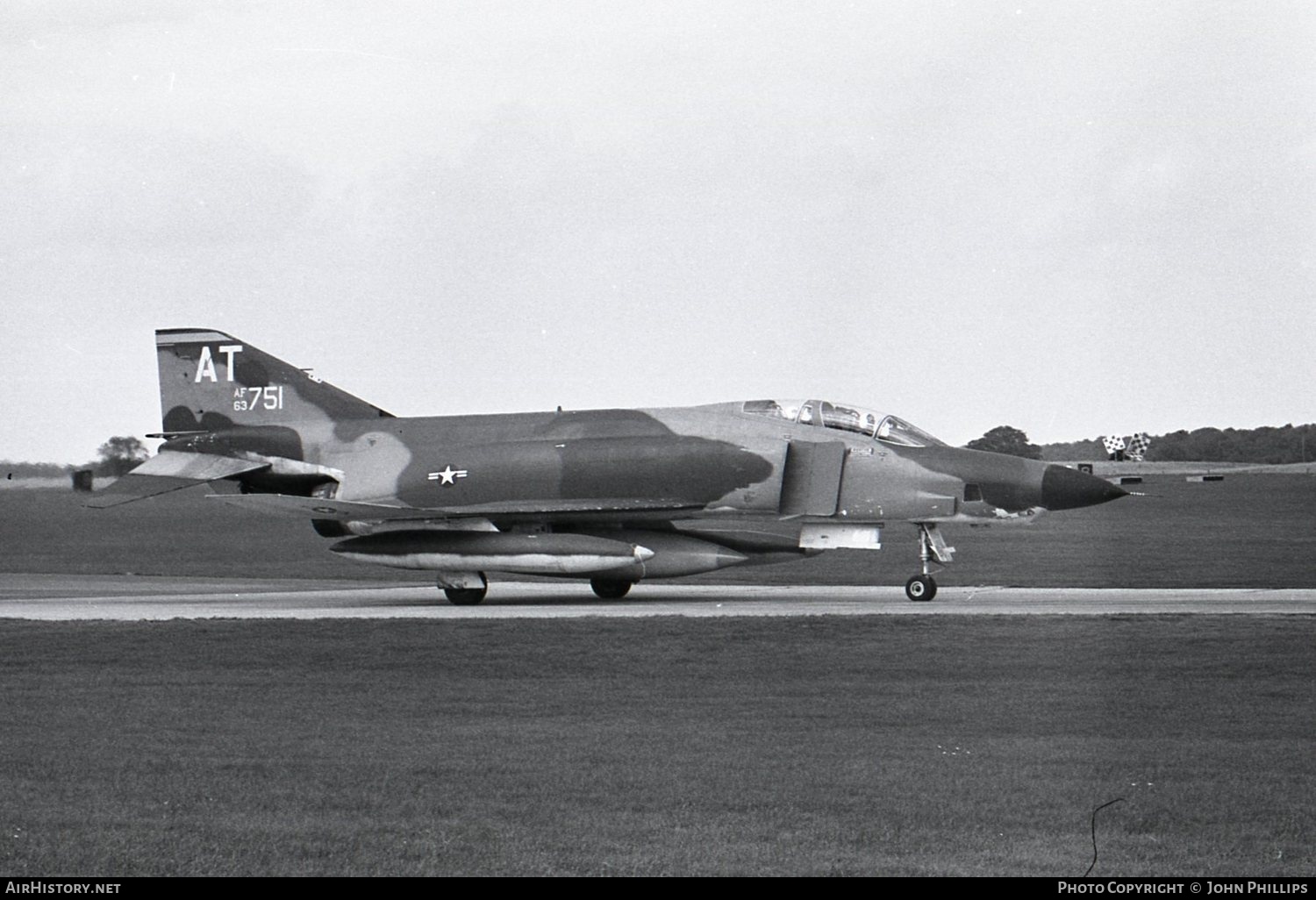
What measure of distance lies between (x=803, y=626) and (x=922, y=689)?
4622 mm

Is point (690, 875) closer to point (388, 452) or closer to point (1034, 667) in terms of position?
point (1034, 667)

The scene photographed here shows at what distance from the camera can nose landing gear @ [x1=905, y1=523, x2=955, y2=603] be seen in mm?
20516

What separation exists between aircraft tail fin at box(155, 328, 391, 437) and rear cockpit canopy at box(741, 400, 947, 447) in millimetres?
6527

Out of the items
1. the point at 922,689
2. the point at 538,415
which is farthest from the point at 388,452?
the point at 922,689

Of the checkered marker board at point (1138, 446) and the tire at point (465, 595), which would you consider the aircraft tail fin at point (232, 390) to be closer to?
the tire at point (465, 595)

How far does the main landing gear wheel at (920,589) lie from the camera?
20484mm

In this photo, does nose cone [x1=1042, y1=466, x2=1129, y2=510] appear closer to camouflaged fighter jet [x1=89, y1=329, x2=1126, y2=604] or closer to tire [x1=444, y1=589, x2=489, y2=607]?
camouflaged fighter jet [x1=89, y1=329, x2=1126, y2=604]

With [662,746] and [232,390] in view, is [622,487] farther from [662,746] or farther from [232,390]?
[662,746]

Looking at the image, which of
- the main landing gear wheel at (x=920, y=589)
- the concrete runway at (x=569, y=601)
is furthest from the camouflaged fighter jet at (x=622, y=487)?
the concrete runway at (x=569, y=601)

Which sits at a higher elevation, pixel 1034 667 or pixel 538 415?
pixel 538 415

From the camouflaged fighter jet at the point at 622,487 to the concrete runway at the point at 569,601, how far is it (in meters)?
0.69

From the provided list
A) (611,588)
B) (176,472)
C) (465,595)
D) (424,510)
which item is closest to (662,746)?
(465,595)

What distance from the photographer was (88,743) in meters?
9.18

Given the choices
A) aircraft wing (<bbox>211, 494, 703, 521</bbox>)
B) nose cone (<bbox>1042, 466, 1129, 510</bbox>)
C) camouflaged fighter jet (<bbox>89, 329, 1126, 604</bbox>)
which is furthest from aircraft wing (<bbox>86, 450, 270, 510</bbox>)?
nose cone (<bbox>1042, 466, 1129, 510</bbox>)
